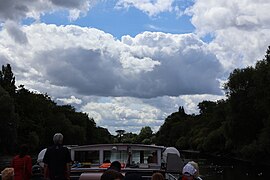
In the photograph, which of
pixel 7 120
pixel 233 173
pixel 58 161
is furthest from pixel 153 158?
pixel 7 120

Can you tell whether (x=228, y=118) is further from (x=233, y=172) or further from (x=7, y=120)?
(x=7, y=120)

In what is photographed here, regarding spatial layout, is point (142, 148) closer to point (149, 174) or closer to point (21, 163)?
point (149, 174)

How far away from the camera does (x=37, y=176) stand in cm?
1758

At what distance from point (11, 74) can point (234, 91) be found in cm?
5768

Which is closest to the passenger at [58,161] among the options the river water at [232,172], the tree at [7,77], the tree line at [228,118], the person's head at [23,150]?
the person's head at [23,150]

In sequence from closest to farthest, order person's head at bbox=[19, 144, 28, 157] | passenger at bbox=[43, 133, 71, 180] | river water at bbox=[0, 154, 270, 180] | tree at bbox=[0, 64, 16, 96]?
1. passenger at bbox=[43, 133, 71, 180]
2. person's head at bbox=[19, 144, 28, 157]
3. river water at bbox=[0, 154, 270, 180]
4. tree at bbox=[0, 64, 16, 96]

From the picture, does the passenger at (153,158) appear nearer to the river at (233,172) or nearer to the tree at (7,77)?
the river at (233,172)

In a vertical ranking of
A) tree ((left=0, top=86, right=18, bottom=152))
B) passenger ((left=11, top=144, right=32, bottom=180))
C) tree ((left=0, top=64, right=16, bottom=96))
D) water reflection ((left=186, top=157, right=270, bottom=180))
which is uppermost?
tree ((left=0, top=64, right=16, bottom=96))

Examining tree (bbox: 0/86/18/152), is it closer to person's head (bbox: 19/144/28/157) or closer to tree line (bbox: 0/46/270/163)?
tree line (bbox: 0/46/270/163)

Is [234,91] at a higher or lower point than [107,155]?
higher

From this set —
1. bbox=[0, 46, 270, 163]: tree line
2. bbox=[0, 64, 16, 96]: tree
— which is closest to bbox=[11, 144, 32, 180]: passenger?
bbox=[0, 46, 270, 163]: tree line

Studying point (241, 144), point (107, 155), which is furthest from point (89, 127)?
point (107, 155)

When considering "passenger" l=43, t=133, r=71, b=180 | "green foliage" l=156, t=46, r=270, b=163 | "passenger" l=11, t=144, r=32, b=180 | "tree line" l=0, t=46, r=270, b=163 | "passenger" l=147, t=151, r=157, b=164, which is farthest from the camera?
"tree line" l=0, t=46, r=270, b=163

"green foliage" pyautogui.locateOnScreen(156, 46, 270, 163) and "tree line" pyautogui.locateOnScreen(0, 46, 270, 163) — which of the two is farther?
"tree line" pyautogui.locateOnScreen(0, 46, 270, 163)
